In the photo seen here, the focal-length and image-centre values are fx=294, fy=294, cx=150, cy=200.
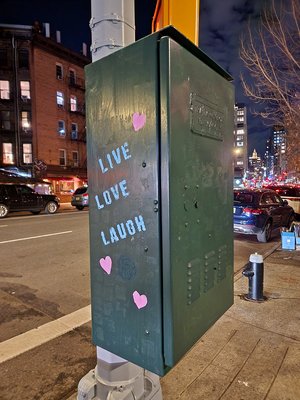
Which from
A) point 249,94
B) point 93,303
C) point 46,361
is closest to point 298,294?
point 46,361

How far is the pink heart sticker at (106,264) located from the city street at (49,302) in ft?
5.60

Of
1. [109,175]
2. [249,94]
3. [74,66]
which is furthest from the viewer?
[74,66]

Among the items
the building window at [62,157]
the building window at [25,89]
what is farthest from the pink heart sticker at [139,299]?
the building window at [62,157]

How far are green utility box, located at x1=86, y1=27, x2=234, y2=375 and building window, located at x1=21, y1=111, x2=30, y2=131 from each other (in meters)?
26.4

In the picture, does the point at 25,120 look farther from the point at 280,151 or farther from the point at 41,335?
the point at 280,151

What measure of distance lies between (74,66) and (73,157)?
29.1 feet

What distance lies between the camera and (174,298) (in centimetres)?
144

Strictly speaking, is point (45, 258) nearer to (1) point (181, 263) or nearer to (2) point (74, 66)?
(1) point (181, 263)

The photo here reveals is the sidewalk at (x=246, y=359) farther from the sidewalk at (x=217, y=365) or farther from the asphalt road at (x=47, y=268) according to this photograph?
the asphalt road at (x=47, y=268)

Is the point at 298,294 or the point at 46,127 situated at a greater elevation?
the point at 46,127

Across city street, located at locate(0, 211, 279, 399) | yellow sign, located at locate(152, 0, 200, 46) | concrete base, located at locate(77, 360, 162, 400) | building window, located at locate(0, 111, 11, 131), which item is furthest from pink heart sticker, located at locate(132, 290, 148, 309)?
building window, located at locate(0, 111, 11, 131)

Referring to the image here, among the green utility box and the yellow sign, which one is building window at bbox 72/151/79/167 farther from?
the green utility box

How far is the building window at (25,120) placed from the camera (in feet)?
82.9

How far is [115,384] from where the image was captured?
1782mm
